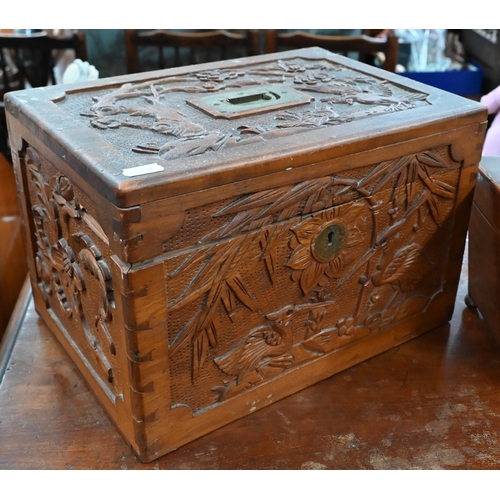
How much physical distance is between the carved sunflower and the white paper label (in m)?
0.21

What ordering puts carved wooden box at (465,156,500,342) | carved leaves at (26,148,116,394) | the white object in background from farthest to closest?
the white object in background → carved wooden box at (465,156,500,342) → carved leaves at (26,148,116,394)

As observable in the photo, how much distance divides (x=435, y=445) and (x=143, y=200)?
20.7 inches

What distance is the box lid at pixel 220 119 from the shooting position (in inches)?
28.8

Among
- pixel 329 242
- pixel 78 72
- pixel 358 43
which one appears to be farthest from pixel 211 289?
pixel 358 43

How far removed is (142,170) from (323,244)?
0.29 m

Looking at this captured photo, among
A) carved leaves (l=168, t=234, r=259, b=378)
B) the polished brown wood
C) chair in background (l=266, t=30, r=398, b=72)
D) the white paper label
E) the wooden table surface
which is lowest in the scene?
the wooden table surface

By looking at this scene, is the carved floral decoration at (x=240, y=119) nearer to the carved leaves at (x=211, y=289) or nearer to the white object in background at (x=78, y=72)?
the carved leaves at (x=211, y=289)

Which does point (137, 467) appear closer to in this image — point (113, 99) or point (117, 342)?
point (117, 342)

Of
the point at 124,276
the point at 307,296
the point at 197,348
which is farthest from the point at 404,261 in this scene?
the point at 124,276

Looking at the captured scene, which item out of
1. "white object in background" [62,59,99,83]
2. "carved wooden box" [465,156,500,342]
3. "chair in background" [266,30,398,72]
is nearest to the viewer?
"carved wooden box" [465,156,500,342]

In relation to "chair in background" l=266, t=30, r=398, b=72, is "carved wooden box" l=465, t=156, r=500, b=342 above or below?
A: below

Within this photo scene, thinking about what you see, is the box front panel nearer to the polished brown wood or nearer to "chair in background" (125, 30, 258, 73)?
the polished brown wood

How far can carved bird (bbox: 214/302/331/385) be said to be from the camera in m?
0.87

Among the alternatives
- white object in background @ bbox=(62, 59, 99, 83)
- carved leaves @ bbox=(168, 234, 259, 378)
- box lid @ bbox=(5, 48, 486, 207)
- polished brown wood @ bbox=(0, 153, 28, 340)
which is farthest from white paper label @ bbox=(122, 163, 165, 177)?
white object in background @ bbox=(62, 59, 99, 83)
